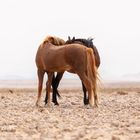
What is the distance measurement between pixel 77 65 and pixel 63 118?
9.34 ft

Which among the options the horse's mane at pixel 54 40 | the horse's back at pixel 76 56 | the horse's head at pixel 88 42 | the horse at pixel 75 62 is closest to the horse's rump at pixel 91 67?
the horse at pixel 75 62

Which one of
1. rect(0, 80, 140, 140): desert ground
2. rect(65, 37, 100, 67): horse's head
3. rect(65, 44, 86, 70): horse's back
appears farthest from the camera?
rect(65, 37, 100, 67): horse's head

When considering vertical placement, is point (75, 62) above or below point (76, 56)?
below

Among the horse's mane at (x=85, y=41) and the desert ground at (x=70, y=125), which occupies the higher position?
the horse's mane at (x=85, y=41)

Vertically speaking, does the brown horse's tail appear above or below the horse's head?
below

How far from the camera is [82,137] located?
27.3 ft

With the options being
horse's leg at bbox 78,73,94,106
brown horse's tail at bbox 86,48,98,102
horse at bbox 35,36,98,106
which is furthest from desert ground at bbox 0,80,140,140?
brown horse's tail at bbox 86,48,98,102

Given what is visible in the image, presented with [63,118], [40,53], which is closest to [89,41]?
[40,53]

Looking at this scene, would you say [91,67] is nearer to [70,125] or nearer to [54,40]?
[54,40]

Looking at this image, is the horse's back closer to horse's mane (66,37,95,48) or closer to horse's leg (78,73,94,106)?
horse's leg (78,73,94,106)

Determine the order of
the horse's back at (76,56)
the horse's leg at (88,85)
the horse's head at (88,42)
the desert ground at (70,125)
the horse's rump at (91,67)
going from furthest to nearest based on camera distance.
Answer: the horse's head at (88,42) → the horse's leg at (88,85) → the horse's rump at (91,67) → the horse's back at (76,56) → the desert ground at (70,125)

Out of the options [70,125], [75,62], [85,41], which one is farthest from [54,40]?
[70,125]

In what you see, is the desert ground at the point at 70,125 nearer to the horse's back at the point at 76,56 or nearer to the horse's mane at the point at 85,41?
the horse's back at the point at 76,56

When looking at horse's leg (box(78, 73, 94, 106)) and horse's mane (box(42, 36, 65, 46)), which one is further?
horse's mane (box(42, 36, 65, 46))
